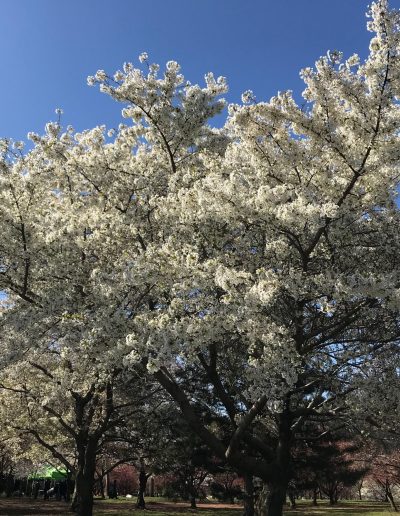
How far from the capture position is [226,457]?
13797 millimetres

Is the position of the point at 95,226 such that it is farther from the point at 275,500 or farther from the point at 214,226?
the point at 275,500

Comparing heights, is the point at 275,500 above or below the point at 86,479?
below

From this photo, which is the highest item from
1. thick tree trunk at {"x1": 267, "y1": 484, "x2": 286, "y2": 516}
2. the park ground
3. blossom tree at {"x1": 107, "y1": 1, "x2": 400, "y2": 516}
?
blossom tree at {"x1": 107, "y1": 1, "x2": 400, "y2": 516}

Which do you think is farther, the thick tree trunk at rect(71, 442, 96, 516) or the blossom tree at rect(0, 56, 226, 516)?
the thick tree trunk at rect(71, 442, 96, 516)

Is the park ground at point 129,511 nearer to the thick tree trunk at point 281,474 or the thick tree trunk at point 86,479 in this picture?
the thick tree trunk at point 86,479

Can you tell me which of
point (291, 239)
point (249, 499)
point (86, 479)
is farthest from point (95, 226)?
point (249, 499)

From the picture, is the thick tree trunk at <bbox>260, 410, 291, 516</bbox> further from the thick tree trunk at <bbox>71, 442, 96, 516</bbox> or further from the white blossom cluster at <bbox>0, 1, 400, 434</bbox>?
the thick tree trunk at <bbox>71, 442, 96, 516</bbox>

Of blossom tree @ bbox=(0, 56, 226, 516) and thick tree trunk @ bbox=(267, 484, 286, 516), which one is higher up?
blossom tree @ bbox=(0, 56, 226, 516)

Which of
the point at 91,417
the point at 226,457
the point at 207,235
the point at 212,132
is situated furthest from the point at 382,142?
the point at 91,417

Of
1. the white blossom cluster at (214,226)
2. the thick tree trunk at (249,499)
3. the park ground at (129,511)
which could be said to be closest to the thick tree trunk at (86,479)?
the park ground at (129,511)

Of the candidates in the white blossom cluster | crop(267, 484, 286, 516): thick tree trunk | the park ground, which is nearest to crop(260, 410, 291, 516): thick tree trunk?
crop(267, 484, 286, 516): thick tree trunk

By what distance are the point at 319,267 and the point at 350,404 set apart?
143 inches

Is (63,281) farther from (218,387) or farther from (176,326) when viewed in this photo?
(218,387)

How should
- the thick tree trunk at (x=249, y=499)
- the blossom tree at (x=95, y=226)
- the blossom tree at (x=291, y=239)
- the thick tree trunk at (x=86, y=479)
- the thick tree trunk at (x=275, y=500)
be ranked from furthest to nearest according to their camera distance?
the thick tree trunk at (x=249, y=499) → the thick tree trunk at (x=86, y=479) → the thick tree trunk at (x=275, y=500) → the blossom tree at (x=95, y=226) → the blossom tree at (x=291, y=239)
